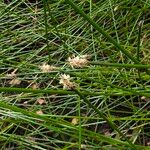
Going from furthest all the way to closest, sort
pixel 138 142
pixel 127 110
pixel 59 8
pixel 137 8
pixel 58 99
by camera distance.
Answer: pixel 59 8, pixel 137 8, pixel 58 99, pixel 127 110, pixel 138 142

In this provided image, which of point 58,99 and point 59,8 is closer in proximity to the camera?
point 58,99

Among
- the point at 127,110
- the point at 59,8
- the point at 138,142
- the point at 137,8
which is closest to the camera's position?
the point at 138,142

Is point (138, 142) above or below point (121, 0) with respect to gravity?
below

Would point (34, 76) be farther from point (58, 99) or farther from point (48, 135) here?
point (48, 135)

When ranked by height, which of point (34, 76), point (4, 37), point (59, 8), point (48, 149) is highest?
point (59, 8)

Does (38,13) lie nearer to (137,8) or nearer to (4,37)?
(4,37)

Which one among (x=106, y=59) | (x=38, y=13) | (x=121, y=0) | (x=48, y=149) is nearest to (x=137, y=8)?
(x=121, y=0)
